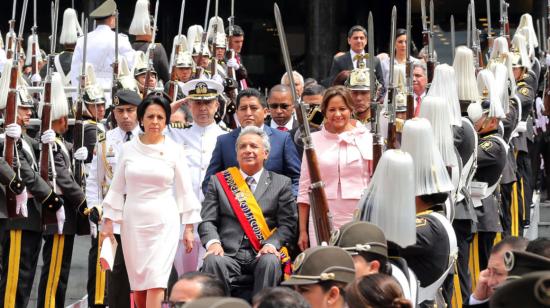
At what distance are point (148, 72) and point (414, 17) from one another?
9.09 metres

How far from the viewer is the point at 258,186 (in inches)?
364

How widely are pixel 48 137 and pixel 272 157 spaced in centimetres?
186

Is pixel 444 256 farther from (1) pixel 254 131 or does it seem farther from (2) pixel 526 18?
(2) pixel 526 18

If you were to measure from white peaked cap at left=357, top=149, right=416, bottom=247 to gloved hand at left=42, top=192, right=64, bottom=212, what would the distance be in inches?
155

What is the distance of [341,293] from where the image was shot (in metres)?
5.76

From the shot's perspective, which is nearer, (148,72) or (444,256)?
(444,256)

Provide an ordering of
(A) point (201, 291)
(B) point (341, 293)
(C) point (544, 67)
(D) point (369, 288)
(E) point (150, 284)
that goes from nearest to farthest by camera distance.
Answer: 1. (D) point (369, 288)
2. (B) point (341, 293)
3. (A) point (201, 291)
4. (E) point (150, 284)
5. (C) point (544, 67)

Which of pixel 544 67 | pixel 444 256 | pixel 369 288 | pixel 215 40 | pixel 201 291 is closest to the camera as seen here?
pixel 369 288

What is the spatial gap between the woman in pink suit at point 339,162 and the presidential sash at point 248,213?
0.22 m

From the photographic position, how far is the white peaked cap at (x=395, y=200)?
22.9 ft

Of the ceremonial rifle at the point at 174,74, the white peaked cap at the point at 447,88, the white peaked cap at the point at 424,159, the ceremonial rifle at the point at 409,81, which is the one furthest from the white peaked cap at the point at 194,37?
the white peaked cap at the point at 424,159

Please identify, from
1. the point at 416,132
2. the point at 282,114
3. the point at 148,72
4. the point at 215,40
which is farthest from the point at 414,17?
the point at 416,132

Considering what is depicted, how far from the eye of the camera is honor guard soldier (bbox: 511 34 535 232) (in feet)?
44.7

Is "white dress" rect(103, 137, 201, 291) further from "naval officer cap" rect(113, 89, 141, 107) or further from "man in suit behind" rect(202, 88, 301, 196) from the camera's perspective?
"naval officer cap" rect(113, 89, 141, 107)
